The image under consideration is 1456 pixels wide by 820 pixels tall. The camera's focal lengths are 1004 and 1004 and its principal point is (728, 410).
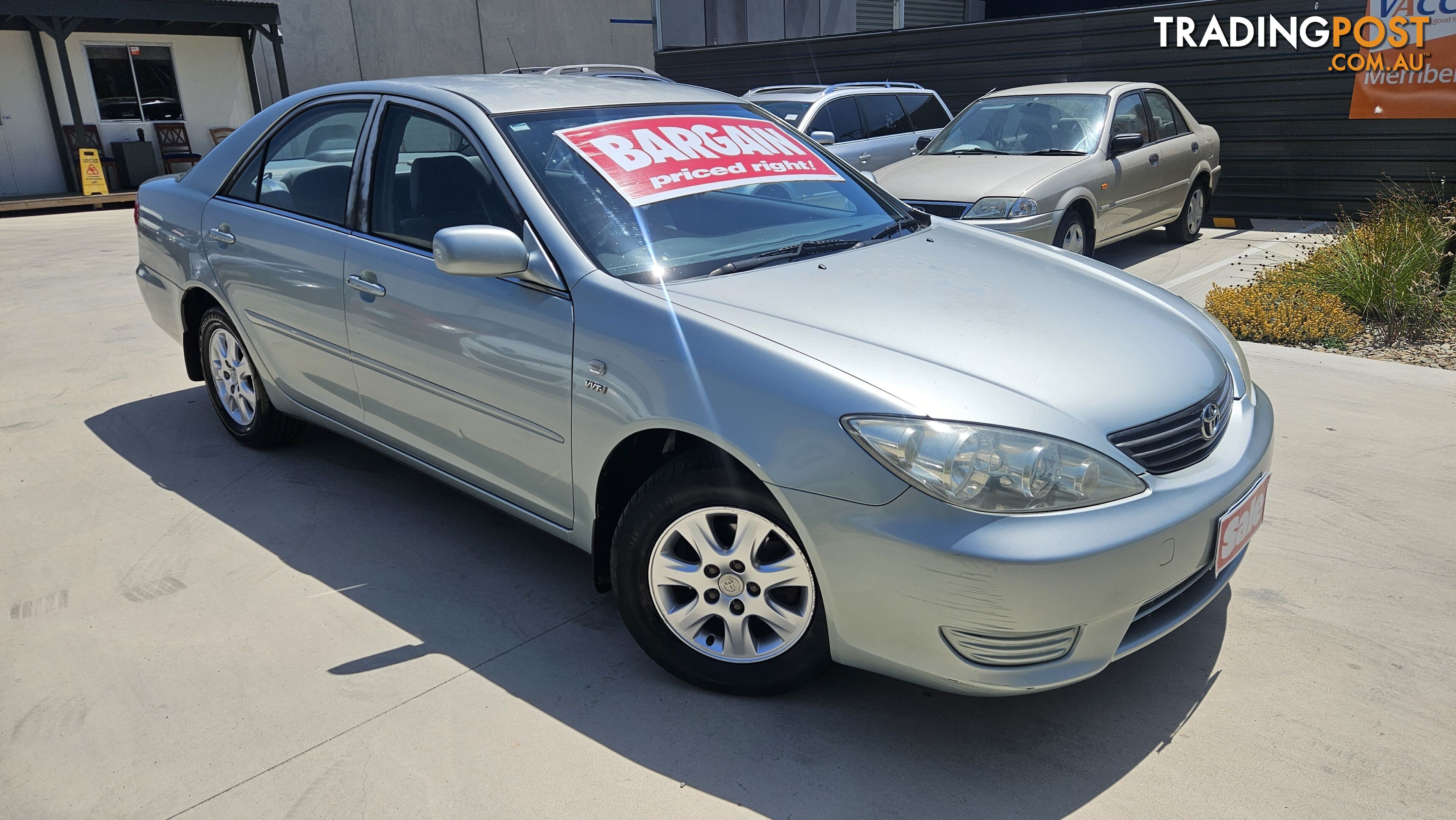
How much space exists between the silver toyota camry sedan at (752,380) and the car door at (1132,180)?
16.1 feet

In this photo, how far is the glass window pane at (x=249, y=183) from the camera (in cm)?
429

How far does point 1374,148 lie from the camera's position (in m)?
10.2

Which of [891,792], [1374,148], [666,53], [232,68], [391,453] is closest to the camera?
[891,792]

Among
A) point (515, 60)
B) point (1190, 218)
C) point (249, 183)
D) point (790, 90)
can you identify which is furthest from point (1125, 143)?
point (249, 183)

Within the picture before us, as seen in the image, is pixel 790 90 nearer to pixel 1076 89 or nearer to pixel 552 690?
pixel 1076 89

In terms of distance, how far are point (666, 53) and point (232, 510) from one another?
50.5 feet

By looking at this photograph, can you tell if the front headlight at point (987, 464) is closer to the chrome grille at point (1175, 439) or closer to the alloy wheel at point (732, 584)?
the chrome grille at point (1175, 439)

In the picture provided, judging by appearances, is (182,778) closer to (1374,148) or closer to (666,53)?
(1374,148)

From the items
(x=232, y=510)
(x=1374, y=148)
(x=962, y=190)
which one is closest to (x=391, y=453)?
(x=232, y=510)

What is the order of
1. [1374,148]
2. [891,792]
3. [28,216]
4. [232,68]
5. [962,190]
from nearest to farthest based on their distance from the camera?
[891,792]
[962,190]
[1374,148]
[28,216]
[232,68]

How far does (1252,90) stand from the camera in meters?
10.9

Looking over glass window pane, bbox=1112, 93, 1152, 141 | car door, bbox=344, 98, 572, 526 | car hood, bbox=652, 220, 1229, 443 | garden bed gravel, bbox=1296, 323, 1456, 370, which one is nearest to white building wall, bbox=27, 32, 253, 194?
glass window pane, bbox=1112, 93, 1152, 141

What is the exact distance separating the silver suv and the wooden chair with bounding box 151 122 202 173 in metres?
12.3

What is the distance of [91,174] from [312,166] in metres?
15.2
